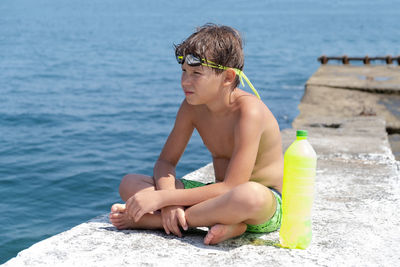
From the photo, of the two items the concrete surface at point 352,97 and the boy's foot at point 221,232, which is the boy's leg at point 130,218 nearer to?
the boy's foot at point 221,232

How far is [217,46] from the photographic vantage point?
3145 millimetres

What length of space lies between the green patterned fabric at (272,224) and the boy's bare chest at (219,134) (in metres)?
0.41

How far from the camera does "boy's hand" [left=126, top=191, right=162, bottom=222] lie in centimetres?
316

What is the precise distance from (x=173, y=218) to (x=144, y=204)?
0.64 ft

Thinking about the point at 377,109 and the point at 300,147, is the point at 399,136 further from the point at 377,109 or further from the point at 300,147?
the point at 300,147

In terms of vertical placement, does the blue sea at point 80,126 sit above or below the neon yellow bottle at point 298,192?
below

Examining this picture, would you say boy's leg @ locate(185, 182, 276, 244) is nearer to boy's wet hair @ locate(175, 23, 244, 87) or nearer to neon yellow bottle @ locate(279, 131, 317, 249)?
neon yellow bottle @ locate(279, 131, 317, 249)

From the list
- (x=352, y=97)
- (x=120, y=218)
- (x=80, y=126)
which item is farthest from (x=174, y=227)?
(x=352, y=97)

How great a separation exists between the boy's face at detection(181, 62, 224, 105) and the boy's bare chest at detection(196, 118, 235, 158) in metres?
0.22

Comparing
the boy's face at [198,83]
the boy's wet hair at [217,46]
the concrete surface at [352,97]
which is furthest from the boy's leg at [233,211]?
the concrete surface at [352,97]

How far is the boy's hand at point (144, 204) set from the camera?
10.4 feet

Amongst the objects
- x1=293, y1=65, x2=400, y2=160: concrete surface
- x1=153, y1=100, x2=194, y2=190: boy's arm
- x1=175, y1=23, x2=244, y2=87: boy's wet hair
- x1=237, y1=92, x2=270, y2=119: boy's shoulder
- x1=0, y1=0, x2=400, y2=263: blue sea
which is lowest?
x1=0, y1=0, x2=400, y2=263: blue sea

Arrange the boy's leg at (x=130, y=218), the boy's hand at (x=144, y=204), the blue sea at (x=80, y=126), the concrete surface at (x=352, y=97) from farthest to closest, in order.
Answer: the concrete surface at (x=352, y=97) < the blue sea at (x=80, y=126) < the boy's leg at (x=130, y=218) < the boy's hand at (x=144, y=204)

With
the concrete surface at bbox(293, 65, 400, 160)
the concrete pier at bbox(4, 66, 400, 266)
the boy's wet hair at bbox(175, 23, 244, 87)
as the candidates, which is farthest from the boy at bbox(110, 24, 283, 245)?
the concrete surface at bbox(293, 65, 400, 160)
